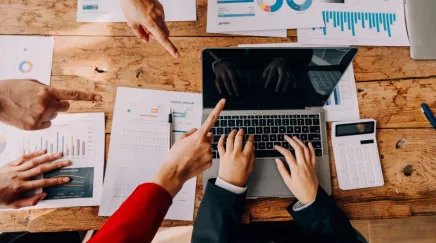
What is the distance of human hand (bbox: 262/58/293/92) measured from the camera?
2.76 ft

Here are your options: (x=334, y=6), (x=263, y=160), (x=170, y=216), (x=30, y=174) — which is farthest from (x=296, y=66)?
(x=30, y=174)

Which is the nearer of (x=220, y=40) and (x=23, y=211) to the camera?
(x=23, y=211)

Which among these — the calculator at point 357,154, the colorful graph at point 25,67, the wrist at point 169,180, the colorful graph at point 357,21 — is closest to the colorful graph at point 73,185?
the wrist at point 169,180

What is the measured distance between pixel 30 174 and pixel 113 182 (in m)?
0.22

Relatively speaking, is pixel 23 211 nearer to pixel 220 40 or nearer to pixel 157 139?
pixel 157 139

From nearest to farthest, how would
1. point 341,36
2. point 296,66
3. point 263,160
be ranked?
point 296,66, point 263,160, point 341,36

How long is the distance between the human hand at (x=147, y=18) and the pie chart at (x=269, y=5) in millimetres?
325

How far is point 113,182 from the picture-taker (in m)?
0.95

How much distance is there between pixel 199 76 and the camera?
1044mm

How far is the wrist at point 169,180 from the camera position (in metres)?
0.84

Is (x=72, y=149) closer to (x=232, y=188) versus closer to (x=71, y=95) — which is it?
(x=71, y=95)

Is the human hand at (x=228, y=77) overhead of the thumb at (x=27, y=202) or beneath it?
overhead

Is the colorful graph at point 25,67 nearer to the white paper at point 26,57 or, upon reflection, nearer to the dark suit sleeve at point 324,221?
the white paper at point 26,57

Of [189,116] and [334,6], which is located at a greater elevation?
[334,6]
